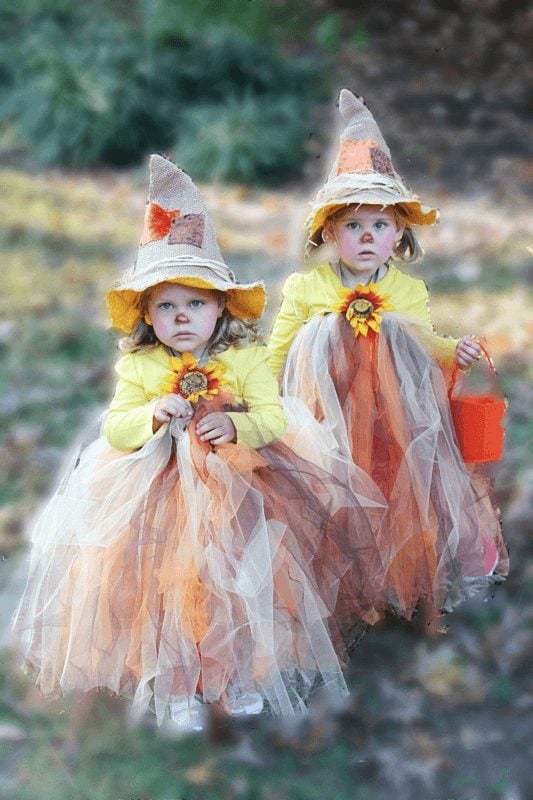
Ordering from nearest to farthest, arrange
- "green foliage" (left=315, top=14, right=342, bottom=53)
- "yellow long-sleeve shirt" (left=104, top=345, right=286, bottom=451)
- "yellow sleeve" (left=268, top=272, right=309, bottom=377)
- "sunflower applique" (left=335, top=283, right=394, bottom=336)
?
"yellow long-sleeve shirt" (left=104, top=345, right=286, bottom=451)
"sunflower applique" (left=335, top=283, right=394, bottom=336)
"yellow sleeve" (left=268, top=272, right=309, bottom=377)
"green foliage" (left=315, top=14, right=342, bottom=53)

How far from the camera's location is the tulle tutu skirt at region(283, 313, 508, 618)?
3.01m

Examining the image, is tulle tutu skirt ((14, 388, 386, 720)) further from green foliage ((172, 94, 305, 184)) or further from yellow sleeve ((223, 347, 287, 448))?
green foliage ((172, 94, 305, 184))

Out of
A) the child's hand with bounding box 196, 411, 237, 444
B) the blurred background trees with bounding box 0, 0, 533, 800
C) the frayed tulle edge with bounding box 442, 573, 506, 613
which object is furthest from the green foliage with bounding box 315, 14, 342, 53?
the child's hand with bounding box 196, 411, 237, 444

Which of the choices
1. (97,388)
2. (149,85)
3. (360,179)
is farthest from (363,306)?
(149,85)

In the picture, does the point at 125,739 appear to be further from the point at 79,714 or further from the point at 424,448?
the point at 424,448

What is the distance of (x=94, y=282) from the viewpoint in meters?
5.62

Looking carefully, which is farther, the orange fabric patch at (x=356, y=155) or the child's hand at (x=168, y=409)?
the orange fabric patch at (x=356, y=155)

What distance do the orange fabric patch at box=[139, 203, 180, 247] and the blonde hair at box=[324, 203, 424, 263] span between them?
0.64 metres

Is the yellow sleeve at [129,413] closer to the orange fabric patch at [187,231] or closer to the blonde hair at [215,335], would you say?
the blonde hair at [215,335]

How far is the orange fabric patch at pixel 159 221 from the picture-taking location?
253 cm

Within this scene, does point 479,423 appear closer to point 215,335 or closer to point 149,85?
point 215,335

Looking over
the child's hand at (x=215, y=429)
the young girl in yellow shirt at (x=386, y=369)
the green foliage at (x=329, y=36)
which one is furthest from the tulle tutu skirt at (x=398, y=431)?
the green foliage at (x=329, y=36)

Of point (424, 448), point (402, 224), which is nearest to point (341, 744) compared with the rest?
point (424, 448)

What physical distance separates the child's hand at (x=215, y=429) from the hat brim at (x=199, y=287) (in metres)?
0.30
